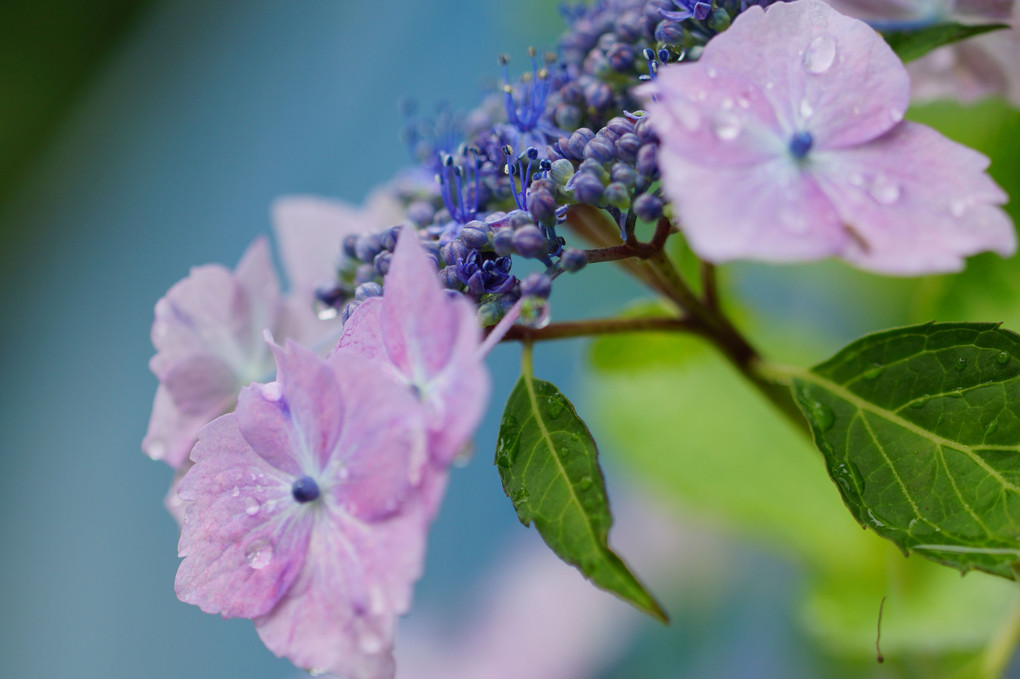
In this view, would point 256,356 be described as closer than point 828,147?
No

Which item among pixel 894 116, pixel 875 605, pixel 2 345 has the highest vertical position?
pixel 894 116

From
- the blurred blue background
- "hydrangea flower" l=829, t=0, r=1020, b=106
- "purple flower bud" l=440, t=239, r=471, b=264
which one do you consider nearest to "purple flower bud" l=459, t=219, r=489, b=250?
"purple flower bud" l=440, t=239, r=471, b=264

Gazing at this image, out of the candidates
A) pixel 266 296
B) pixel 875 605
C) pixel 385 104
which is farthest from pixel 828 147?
pixel 385 104

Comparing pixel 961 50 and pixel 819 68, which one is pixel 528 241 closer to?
pixel 819 68

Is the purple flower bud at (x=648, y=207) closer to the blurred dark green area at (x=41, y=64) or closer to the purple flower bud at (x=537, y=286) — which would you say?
the purple flower bud at (x=537, y=286)

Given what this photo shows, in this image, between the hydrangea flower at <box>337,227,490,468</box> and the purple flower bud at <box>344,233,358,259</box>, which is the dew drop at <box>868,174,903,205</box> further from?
the purple flower bud at <box>344,233,358,259</box>

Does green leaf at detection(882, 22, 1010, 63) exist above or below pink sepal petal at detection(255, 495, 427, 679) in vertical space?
below

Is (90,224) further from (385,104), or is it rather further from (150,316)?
(385,104)
